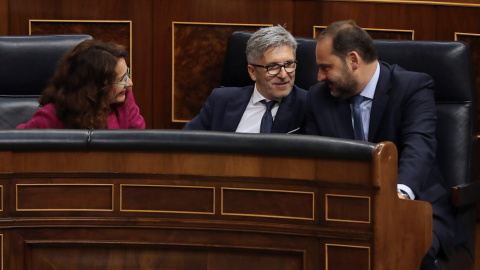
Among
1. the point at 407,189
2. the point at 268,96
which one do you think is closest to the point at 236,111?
the point at 268,96

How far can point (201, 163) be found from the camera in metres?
1.52

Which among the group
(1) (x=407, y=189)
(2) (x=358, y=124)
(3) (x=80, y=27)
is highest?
(3) (x=80, y=27)

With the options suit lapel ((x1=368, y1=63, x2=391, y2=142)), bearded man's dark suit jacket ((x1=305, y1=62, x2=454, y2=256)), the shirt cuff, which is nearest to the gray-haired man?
bearded man's dark suit jacket ((x1=305, y1=62, x2=454, y2=256))

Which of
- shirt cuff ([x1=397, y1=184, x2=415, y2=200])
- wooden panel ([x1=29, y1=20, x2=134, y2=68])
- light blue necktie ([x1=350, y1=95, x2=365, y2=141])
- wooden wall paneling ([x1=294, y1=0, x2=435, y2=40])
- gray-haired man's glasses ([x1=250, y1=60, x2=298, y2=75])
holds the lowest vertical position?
shirt cuff ([x1=397, y1=184, x2=415, y2=200])

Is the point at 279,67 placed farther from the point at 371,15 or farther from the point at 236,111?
the point at 371,15

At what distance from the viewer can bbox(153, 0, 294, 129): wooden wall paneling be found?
2883 mm

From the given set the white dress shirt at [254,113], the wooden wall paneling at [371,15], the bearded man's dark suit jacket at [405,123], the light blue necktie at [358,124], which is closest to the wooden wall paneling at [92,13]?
the wooden wall paneling at [371,15]

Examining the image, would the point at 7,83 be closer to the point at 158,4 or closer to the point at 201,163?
the point at 158,4

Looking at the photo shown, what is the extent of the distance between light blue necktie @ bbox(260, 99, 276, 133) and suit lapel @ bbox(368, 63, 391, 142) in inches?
14.0

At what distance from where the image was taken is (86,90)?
2.16 metres

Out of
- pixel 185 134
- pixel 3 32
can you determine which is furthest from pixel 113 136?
pixel 3 32

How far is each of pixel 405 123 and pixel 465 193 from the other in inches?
9.4

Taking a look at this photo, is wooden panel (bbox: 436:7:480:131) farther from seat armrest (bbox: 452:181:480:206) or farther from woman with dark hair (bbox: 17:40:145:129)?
woman with dark hair (bbox: 17:40:145:129)

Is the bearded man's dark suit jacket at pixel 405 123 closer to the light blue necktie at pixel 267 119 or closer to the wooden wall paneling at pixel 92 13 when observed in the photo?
the light blue necktie at pixel 267 119
